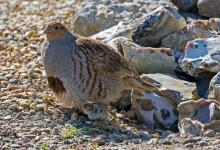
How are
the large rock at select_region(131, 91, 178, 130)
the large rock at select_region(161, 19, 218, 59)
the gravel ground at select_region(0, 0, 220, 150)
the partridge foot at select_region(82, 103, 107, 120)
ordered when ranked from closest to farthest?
1. the gravel ground at select_region(0, 0, 220, 150)
2. the partridge foot at select_region(82, 103, 107, 120)
3. the large rock at select_region(131, 91, 178, 130)
4. the large rock at select_region(161, 19, 218, 59)

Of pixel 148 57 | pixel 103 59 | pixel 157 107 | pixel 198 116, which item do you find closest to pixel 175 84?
pixel 157 107

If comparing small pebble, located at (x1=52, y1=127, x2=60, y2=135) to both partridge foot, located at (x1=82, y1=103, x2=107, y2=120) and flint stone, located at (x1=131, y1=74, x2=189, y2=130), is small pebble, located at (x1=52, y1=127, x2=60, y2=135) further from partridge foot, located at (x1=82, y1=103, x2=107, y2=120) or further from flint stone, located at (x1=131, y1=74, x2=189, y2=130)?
flint stone, located at (x1=131, y1=74, x2=189, y2=130)

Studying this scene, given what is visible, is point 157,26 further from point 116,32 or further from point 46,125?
point 46,125

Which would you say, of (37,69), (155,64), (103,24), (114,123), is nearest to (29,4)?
(103,24)

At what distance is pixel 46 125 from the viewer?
289 inches

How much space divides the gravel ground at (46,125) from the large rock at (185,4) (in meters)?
1.86

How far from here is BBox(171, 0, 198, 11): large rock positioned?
982 cm

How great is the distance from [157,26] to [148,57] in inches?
20.7

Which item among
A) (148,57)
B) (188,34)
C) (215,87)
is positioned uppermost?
(188,34)

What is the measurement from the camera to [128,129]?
24.7 ft

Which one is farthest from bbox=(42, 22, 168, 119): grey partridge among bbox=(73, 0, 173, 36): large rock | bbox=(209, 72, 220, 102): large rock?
bbox=(73, 0, 173, 36): large rock

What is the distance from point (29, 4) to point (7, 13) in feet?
1.98

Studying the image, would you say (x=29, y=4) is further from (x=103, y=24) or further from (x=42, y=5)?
(x=103, y=24)

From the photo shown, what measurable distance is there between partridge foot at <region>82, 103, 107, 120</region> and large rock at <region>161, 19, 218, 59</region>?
1.58 meters
